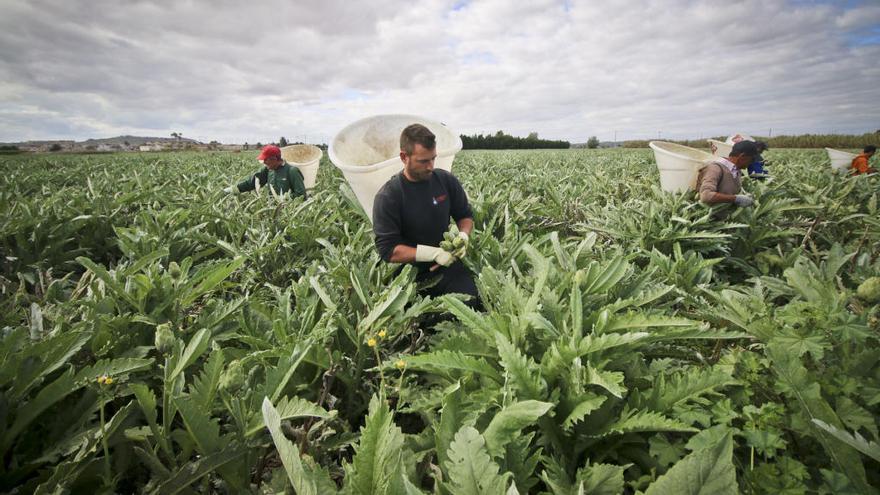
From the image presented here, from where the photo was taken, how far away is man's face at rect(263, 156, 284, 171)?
223 inches

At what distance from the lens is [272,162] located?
18.8 feet

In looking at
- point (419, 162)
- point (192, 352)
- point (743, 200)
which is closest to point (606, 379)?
point (192, 352)

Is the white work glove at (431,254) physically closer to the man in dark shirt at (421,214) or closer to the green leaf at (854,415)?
the man in dark shirt at (421,214)

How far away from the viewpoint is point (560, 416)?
3.95 ft

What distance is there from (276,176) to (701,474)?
19.5ft

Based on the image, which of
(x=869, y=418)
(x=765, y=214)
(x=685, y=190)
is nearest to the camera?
(x=869, y=418)

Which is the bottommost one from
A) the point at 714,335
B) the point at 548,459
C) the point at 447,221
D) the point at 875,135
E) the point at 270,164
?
the point at 548,459

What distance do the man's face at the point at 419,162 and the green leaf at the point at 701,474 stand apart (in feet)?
7.77

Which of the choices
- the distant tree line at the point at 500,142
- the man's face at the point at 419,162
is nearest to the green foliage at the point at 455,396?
the man's face at the point at 419,162

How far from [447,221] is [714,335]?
222 centimetres

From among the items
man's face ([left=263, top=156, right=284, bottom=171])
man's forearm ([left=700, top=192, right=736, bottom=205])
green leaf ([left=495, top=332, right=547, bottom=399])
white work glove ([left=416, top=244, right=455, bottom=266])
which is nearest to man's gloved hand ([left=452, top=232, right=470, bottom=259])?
white work glove ([left=416, top=244, right=455, bottom=266])

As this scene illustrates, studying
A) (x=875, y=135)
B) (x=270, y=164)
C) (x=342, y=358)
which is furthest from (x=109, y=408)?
(x=875, y=135)

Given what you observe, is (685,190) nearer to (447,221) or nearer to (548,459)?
(447,221)

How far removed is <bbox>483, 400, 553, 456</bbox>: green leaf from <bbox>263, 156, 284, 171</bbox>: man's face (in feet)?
18.5
